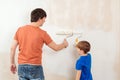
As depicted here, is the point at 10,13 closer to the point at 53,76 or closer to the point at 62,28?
the point at 62,28

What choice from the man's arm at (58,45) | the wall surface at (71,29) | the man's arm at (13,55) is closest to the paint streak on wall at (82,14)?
the wall surface at (71,29)

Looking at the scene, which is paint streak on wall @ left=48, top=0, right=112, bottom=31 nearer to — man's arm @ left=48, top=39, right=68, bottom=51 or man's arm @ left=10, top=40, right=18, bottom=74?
man's arm @ left=48, top=39, right=68, bottom=51

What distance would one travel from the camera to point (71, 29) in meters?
2.74

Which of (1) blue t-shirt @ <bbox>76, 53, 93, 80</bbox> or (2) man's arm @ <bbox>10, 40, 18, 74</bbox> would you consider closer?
(2) man's arm @ <bbox>10, 40, 18, 74</bbox>

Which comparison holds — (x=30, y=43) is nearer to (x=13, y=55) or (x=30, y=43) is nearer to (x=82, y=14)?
(x=13, y=55)

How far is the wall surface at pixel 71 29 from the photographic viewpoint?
2576mm

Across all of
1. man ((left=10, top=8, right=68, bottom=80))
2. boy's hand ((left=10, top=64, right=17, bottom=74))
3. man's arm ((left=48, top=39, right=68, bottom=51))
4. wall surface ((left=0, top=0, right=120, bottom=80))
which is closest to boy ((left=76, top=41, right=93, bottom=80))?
man's arm ((left=48, top=39, right=68, bottom=51))

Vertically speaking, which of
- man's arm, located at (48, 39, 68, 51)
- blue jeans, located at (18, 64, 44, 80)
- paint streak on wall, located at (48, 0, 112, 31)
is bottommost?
blue jeans, located at (18, 64, 44, 80)

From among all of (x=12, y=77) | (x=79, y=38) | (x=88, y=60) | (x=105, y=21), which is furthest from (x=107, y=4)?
(x=12, y=77)

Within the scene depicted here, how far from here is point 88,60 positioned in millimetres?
2523

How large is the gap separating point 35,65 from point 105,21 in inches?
39.7

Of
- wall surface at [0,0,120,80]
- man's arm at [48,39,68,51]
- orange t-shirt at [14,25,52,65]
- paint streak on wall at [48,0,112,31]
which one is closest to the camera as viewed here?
orange t-shirt at [14,25,52,65]

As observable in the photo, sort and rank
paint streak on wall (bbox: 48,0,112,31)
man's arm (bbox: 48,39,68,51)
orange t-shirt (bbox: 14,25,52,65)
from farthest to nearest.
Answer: paint streak on wall (bbox: 48,0,112,31) → man's arm (bbox: 48,39,68,51) → orange t-shirt (bbox: 14,25,52,65)

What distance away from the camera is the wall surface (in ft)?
8.45
